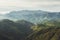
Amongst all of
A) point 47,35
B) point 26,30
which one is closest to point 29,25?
point 26,30

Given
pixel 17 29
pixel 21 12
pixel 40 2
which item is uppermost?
pixel 40 2

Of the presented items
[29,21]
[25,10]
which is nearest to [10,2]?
[25,10]

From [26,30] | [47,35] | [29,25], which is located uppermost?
[29,25]

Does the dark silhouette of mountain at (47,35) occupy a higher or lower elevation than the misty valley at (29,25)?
lower

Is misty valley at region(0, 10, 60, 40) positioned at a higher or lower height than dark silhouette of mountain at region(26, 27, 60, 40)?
higher

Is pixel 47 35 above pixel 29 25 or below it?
below

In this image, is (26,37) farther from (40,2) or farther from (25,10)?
(40,2)

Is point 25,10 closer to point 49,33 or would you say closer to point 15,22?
point 15,22

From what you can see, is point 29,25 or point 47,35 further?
point 29,25

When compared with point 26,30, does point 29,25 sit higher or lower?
higher

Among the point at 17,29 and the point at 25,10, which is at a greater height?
the point at 25,10

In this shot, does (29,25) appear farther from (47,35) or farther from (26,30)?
(47,35)
